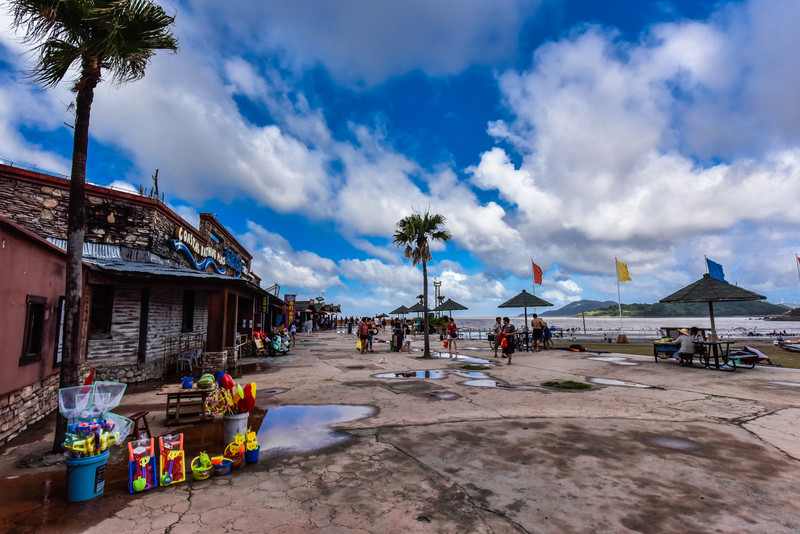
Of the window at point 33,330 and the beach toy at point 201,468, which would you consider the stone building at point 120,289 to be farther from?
the beach toy at point 201,468

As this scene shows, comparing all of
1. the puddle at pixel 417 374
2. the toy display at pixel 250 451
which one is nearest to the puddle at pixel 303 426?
the toy display at pixel 250 451

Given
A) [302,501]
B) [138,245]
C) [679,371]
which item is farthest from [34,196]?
[679,371]

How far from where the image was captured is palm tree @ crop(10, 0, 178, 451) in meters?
5.16

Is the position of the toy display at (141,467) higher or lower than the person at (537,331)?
lower

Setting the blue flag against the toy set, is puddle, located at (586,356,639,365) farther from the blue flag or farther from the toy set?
the toy set

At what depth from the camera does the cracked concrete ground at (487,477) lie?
335 centimetres

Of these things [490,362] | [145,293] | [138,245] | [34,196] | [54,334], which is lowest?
[490,362]

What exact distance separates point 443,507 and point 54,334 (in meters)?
8.67

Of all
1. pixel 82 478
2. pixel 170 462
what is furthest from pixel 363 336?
pixel 82 478

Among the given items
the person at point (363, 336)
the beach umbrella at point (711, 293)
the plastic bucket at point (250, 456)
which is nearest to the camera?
the plastic bucket at point (250, 456)

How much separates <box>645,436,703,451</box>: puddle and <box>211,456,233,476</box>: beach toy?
18.9ft

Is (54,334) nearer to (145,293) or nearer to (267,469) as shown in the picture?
(145,293)

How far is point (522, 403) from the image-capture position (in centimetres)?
799

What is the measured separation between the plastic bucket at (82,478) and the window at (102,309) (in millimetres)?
8957
